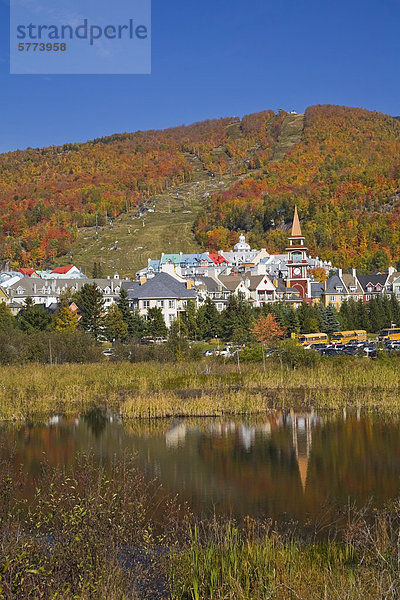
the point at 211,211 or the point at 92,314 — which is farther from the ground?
the point at 211,211

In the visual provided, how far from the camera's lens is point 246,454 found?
2184cm

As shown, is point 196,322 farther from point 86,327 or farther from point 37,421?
point 37,421

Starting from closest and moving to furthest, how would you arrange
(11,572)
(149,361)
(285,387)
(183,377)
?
(11,572) < (285,387) < (183,377) < (149,361)

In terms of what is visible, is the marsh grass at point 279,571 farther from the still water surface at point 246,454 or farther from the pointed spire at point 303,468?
the pointed spire at point 303,468

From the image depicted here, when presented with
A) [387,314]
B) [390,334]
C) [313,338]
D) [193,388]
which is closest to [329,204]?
[387,314]

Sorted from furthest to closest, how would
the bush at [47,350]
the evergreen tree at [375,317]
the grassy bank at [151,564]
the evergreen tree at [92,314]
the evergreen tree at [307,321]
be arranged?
the evergreen tree at [375,317]
the evergreen tree at [307,321]
the evergreen tree at [92,314]
the bush at [47,350]
the grassy bank at [151,564]

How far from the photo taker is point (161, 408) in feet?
93.8

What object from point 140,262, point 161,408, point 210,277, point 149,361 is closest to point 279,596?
point 161,408

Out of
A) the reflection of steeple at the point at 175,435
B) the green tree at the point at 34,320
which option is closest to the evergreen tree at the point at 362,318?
the green tree at the point at 34,320

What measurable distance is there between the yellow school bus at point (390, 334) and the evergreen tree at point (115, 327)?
21452 millimetres

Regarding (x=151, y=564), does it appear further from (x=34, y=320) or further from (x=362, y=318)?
(x=362, y=318)

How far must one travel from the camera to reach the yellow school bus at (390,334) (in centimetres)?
5925

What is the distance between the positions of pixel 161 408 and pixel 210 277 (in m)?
54.1

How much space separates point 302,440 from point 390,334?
132 ft
